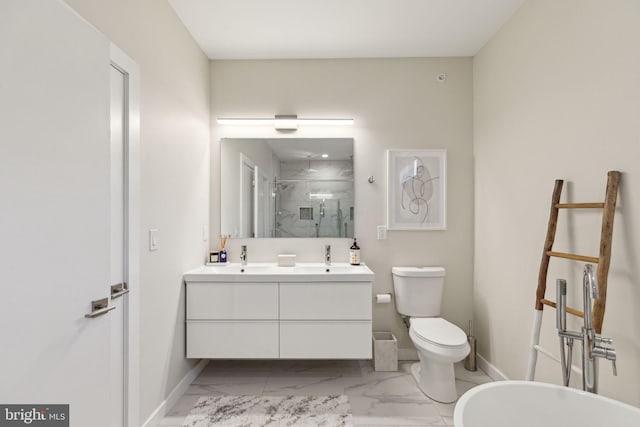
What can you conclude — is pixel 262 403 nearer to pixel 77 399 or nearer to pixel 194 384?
pixel 194 384

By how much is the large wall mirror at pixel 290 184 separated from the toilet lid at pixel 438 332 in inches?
36.1

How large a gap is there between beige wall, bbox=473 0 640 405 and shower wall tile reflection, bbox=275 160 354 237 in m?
1.12

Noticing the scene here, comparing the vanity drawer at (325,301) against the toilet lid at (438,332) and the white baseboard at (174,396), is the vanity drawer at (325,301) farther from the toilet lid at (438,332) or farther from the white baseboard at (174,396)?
the white baseboard at (174,396)

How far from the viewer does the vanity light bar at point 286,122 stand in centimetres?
276

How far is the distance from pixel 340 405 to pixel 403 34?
2.67 m

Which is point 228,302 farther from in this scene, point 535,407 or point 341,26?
point 341,26

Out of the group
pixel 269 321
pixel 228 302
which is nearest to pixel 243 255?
pixel 228 302

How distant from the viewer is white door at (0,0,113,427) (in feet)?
2.98

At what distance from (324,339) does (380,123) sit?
5.98ft

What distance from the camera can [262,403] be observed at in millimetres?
2105

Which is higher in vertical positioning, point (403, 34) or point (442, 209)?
point (403, 34)

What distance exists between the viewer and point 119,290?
Result: 5.05 ft

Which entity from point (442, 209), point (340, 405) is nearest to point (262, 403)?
point (340, 405)

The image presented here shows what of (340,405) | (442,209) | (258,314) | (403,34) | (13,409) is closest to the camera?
(13,409)
